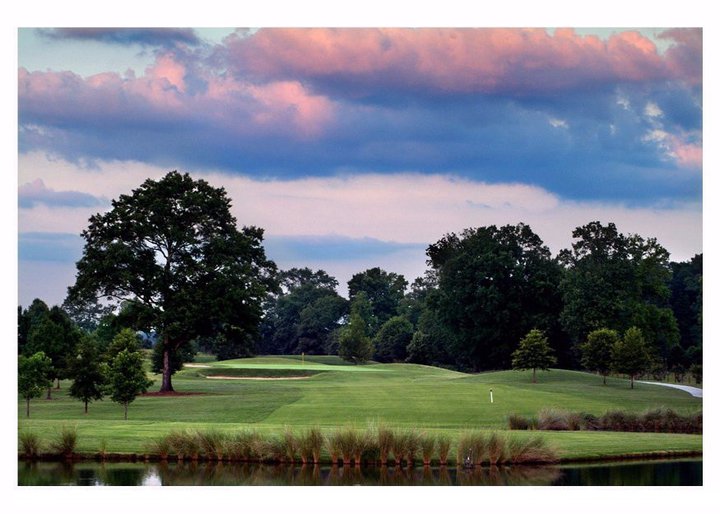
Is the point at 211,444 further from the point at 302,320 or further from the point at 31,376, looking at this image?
the point at 302,320

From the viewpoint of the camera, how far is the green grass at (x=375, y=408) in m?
25.5

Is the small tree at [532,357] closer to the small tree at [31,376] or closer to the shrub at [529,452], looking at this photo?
the small tree at [31,376]

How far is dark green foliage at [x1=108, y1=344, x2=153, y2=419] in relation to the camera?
3431 cm

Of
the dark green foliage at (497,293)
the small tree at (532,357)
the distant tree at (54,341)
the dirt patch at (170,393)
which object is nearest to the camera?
the dirt patch at (170,393)

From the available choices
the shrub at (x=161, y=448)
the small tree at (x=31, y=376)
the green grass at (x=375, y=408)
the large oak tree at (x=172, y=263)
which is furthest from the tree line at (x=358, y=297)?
the shrub at (x=161, y=448)

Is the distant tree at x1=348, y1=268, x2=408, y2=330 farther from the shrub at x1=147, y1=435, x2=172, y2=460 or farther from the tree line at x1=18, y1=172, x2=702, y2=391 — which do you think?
the shrub at x1=147, y1=435, x2=172, y2=460

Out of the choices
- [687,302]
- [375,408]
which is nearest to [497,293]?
[687,302]

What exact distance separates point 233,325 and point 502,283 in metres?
25.9

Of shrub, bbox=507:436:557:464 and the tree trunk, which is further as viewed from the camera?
the tree trunk

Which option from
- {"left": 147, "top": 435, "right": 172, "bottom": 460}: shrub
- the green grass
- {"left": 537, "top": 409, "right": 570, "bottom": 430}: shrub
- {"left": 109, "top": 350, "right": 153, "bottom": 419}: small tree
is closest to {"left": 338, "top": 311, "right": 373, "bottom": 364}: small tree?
the green grass

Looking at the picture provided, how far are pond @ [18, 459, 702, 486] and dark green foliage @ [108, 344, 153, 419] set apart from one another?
11.7 metres

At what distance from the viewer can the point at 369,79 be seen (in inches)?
1722

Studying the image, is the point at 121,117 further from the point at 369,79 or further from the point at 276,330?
the point at 276,330
